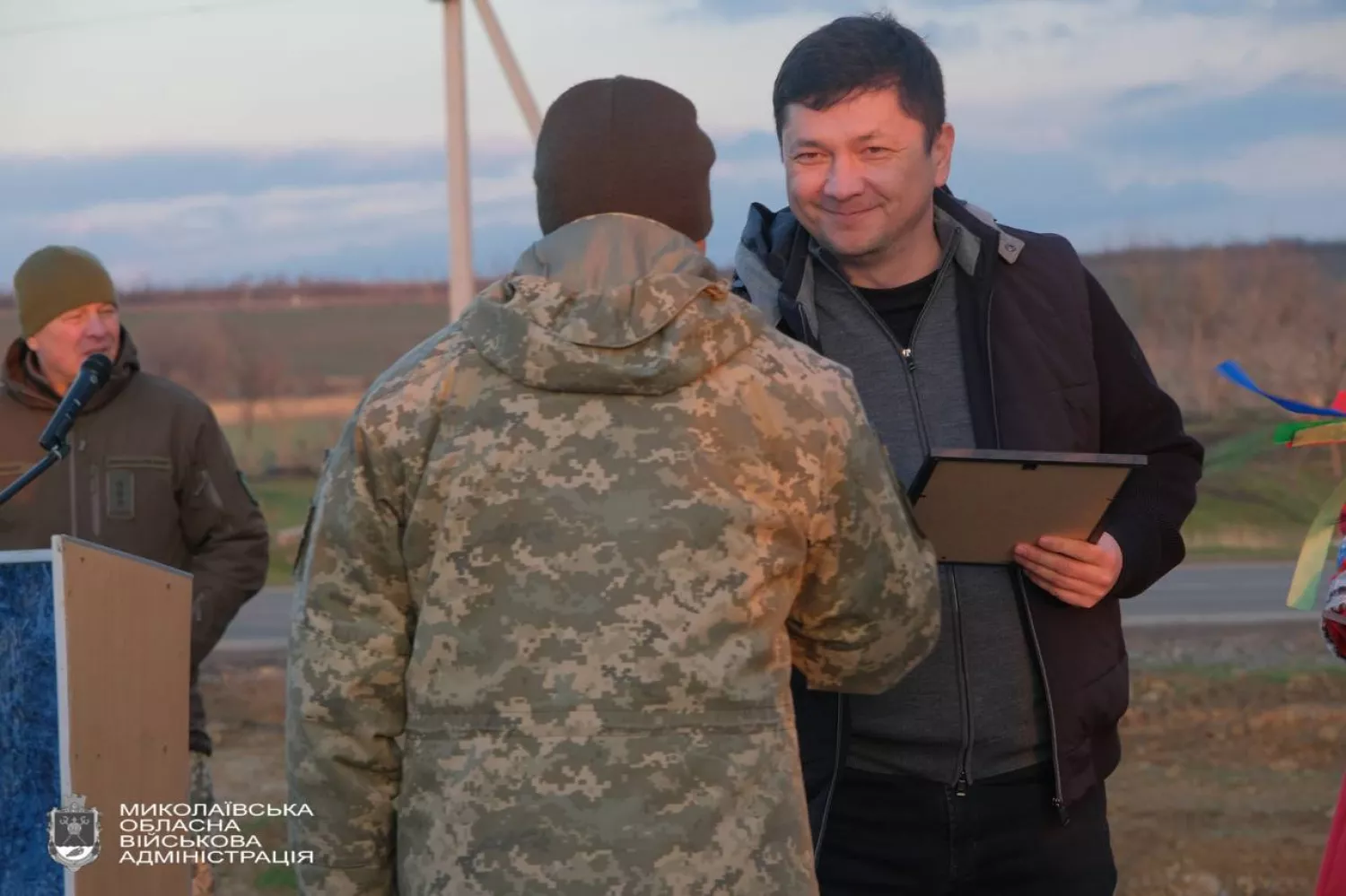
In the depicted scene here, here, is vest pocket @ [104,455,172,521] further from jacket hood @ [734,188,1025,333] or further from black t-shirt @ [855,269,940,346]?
black t-shirt @ [855,269,940,346]

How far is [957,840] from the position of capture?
293 centimetres

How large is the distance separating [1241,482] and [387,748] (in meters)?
19.4

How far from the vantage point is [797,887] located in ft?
7.26

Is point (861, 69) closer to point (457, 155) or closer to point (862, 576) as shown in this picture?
point (862, 576)

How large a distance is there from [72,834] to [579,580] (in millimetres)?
1877

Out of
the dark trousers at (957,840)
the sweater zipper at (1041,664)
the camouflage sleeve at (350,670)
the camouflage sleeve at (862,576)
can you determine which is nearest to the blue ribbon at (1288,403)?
the sweater zipper at (1041,664)

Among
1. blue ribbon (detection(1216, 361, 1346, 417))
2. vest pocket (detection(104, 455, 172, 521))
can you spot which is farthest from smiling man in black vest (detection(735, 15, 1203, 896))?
vest pocket (detection(104, 455, 172, 521))

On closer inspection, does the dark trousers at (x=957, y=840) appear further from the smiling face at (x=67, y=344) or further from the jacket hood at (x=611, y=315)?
the smiling face at (x=67, y=344)

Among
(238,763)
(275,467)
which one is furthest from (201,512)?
(275,467)

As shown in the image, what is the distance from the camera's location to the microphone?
154 inches

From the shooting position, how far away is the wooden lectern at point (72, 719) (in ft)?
11.5

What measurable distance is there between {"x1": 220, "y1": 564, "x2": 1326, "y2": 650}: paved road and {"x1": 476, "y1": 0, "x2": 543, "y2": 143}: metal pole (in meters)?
4.94

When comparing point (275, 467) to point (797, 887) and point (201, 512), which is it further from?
point (797, 887)

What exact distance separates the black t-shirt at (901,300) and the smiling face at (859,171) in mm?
105
